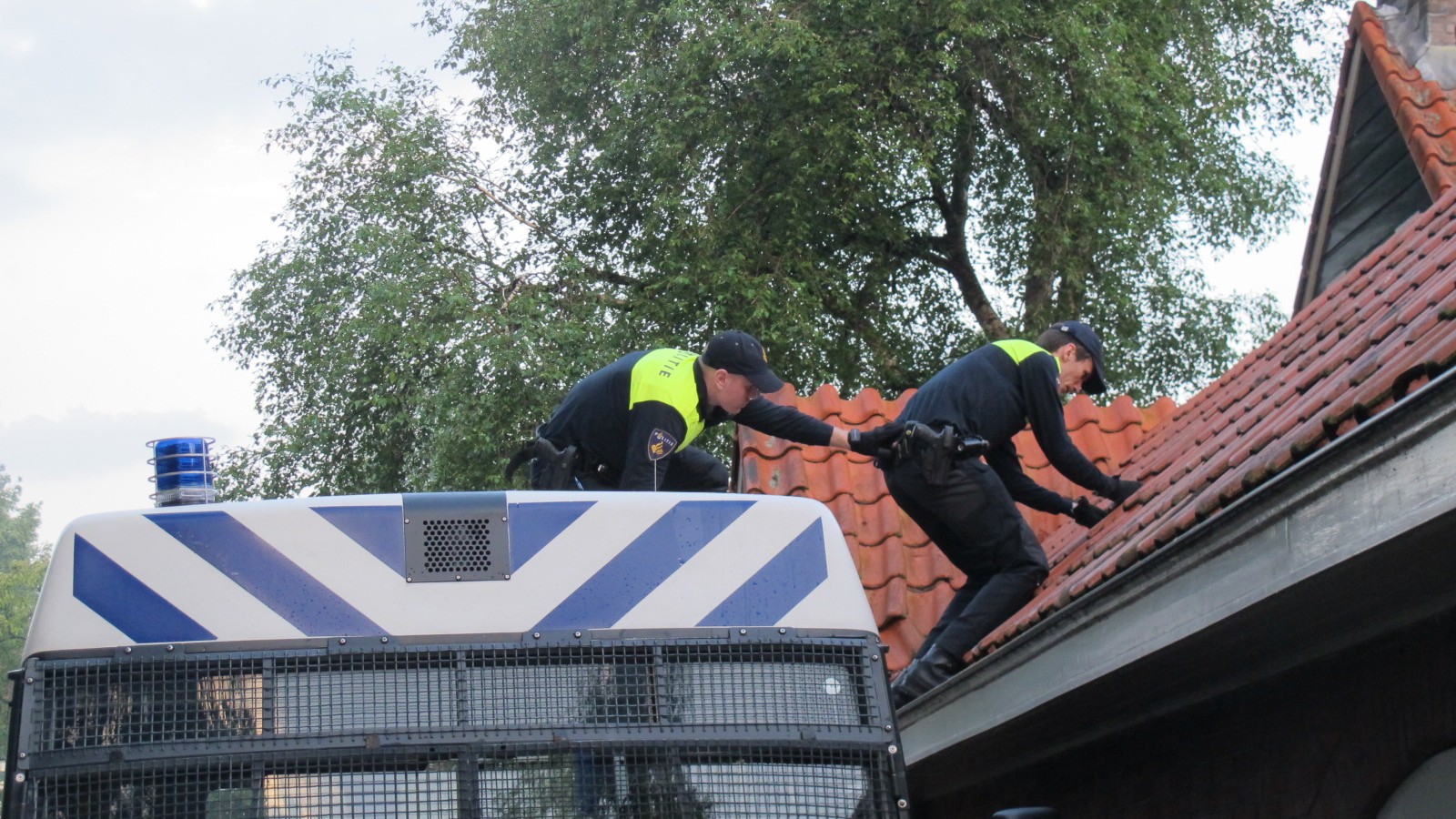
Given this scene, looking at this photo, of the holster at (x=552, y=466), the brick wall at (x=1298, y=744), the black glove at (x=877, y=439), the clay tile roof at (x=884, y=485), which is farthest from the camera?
the clay tile roof at (x=884, y=485)

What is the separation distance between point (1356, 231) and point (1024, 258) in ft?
37.8

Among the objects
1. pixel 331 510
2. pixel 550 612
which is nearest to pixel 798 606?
pixel 550 612

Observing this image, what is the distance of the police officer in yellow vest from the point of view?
5355mm

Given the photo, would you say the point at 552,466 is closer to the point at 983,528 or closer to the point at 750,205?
the point at 983,528

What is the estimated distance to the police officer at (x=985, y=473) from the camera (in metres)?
6.43

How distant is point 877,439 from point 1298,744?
2282mm

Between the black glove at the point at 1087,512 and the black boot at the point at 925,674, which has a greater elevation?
the black glove at the point at 1087,512

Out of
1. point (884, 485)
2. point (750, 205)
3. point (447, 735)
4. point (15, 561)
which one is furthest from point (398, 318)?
point (15, 561)

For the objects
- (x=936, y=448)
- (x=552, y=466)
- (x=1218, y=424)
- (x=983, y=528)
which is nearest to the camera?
(x=552, y=466)

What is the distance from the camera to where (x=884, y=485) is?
8562 mm

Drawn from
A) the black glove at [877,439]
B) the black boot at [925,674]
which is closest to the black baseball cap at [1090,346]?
the black glove at [877,439]

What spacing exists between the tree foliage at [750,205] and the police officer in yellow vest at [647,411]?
12.1 metres

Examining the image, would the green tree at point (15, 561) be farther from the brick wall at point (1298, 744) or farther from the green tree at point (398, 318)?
the brick wall at point (1298, 744)

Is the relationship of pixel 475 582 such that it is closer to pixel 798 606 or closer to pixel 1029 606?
pixel 798 606
